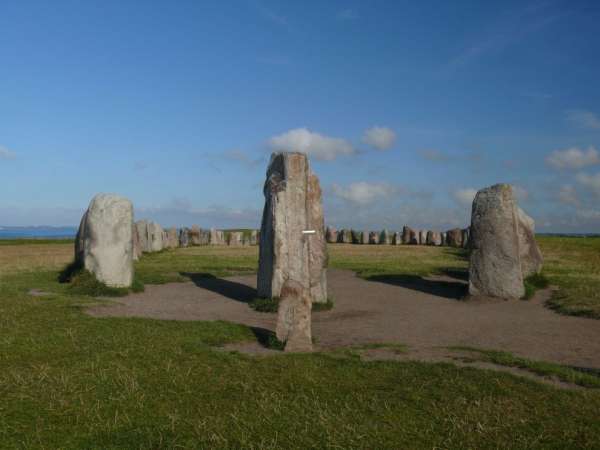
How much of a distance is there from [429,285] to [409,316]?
5371 mm

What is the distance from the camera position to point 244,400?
6.75m

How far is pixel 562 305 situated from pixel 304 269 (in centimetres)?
654

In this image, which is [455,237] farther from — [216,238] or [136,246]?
[136,246]

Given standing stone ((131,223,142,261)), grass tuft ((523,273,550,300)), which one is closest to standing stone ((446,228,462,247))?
standing stone ((131,223,142,261))

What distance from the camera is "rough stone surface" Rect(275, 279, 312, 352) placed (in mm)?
9805

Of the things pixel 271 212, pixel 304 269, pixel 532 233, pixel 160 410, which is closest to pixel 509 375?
pixel 160 410

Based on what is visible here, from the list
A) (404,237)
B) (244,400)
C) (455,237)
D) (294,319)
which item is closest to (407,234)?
(404,237)

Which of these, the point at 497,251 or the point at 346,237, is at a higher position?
the point at 346,237

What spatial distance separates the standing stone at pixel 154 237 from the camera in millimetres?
35188

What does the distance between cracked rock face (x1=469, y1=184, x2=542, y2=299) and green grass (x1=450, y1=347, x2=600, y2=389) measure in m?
6.62

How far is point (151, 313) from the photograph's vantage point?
44.0 feet

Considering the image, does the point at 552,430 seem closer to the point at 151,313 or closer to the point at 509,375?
the point at 509,375

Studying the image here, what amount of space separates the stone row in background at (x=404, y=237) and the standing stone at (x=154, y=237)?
18831 millimetres

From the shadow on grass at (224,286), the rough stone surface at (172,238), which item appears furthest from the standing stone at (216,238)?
the shadow on grass at (224,286)
